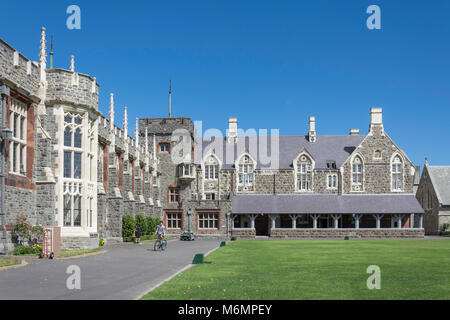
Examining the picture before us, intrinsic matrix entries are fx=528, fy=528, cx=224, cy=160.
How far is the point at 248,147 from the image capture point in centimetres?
5744

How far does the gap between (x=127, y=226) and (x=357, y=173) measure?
2748 cm

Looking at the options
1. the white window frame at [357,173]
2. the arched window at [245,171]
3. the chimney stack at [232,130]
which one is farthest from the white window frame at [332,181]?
the chimney stack at [232,130]

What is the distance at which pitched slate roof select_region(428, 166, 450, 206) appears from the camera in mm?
59075

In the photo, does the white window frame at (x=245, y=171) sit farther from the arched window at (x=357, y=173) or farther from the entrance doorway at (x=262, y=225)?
the arched window at (x=357, y=173)

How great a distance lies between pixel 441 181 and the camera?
2422 inches

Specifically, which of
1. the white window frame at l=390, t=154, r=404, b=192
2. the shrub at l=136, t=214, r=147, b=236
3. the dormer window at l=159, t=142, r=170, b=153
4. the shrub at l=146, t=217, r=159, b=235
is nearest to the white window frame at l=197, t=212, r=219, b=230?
the shrub at l=146, t=217, r=159, b=235

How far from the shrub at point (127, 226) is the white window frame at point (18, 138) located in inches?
587

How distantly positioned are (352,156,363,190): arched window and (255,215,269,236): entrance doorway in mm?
9880

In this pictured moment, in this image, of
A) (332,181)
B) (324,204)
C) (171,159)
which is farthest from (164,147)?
(332,181)

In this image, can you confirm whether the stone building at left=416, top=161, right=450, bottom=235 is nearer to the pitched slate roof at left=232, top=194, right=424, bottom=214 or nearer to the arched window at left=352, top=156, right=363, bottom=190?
the pitched slate roof at left=232, top=194, right=424, bottom=214

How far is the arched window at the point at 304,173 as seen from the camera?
181 feet
